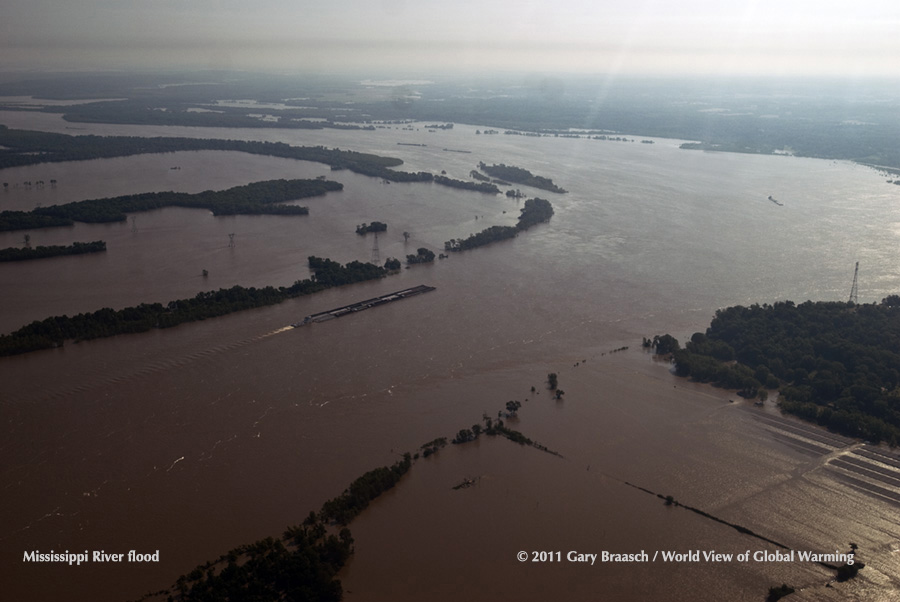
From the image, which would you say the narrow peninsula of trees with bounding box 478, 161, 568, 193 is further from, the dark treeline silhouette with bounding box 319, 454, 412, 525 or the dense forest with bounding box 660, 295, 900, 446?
the dark treeline silhouette with bounding box 319, 454, 412, 525

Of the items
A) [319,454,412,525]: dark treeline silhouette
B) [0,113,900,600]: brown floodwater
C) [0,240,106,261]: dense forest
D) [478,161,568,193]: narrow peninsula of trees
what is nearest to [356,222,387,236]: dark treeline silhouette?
[0,113,900,600]: brown floodwater

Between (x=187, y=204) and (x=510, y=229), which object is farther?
(x=187, y=204)

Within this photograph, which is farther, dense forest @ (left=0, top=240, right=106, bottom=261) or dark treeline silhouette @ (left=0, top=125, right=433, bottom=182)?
dark treeline silhouette @ (left=0, top=125, right=433, bottom=182)

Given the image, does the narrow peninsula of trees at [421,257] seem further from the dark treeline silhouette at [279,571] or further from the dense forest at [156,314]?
the dark treeline silhouette at [279,571]

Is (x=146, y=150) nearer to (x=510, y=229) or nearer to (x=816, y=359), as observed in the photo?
(x=510, y=229)

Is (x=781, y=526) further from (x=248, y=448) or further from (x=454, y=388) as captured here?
(x=248, y=448)

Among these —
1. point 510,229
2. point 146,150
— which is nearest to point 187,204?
point 510,229
